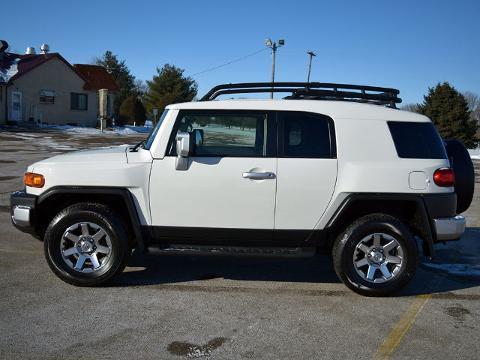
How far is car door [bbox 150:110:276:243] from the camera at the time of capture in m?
4.76

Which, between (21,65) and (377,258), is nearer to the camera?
(377,258)

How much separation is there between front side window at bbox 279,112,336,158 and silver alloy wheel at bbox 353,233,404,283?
3.08ft

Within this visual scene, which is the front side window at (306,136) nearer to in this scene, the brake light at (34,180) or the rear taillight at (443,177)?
the rear taillight at (443,177)

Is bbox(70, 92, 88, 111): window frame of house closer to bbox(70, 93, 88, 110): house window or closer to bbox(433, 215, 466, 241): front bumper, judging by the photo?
bbox(70, 93, 88, 110): house window

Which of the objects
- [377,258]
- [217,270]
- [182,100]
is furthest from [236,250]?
[182,100]

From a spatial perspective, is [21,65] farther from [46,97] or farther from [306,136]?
[306,136]

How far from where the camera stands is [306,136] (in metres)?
4.89

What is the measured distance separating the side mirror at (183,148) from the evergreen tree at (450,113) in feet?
105

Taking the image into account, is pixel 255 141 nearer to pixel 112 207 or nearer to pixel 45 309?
pixel 112 207

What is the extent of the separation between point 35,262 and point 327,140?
11.6 feet

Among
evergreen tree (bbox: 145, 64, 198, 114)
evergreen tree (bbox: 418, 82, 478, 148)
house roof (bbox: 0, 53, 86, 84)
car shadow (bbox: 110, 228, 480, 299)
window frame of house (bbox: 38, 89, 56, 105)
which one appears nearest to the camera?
car shadow (bbox: 110, 228, 480, 299)

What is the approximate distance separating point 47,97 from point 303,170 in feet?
123

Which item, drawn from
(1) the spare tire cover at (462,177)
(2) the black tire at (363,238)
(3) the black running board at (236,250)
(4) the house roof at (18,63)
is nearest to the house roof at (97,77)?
(4) the house roof at (18,63)

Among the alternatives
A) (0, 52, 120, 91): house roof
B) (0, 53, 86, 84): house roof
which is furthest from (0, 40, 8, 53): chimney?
(0, 53, 86, 84): house roof
